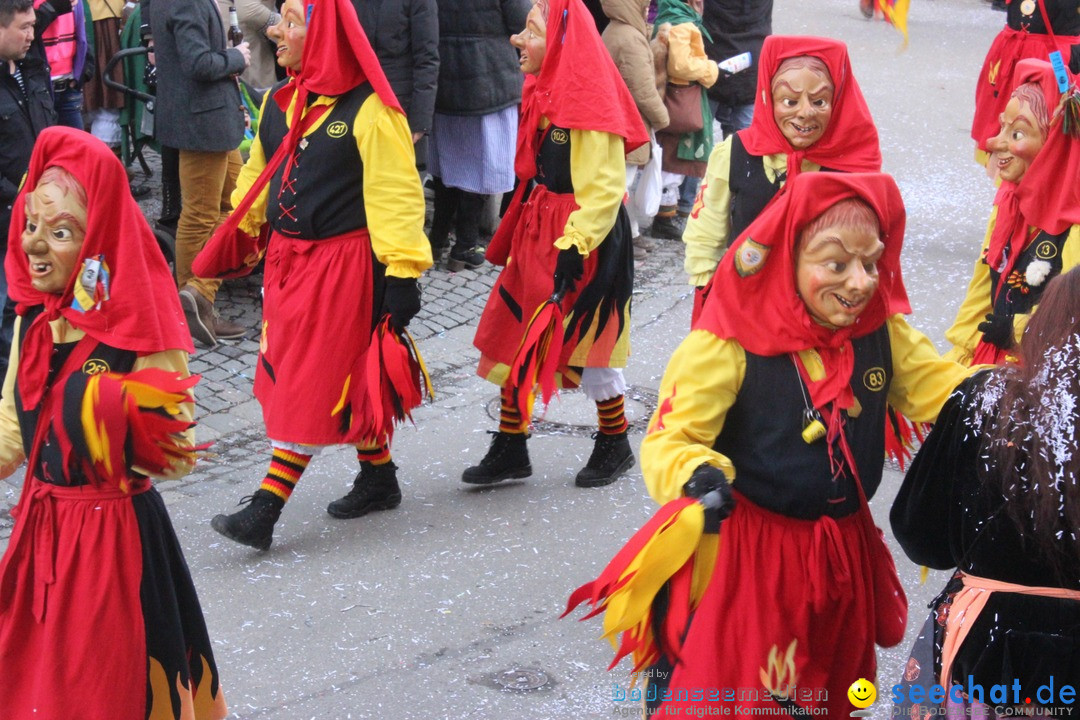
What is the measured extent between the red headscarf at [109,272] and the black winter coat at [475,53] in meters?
4.71

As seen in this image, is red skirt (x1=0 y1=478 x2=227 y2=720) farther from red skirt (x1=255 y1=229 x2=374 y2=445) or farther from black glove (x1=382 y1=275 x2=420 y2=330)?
black glove (x1=382 y1=275 x2=420 y2=330)

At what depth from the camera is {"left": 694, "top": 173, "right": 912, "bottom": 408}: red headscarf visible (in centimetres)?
318

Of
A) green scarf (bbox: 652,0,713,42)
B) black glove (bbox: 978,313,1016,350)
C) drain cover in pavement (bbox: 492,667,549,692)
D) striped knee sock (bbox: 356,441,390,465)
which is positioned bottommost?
drain cover in pavement (bbox: 492,667,549,692)

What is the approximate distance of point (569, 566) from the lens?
5.15 m

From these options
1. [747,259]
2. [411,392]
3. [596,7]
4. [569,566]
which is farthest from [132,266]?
[596,7]

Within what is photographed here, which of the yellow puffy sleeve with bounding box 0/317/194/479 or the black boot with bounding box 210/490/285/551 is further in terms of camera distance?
the black boot with bounding box 210/490/285/551

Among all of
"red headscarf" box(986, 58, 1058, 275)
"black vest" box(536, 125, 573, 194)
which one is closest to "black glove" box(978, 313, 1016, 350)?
"red headscarf" box(986, 58, 1058, 275)

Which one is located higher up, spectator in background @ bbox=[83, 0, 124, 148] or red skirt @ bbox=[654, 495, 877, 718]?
spectator in background @ bbox=[83, 0, 124, 148]

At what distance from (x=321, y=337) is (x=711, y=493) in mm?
2373

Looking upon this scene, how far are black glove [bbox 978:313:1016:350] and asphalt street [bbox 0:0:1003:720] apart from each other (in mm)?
963

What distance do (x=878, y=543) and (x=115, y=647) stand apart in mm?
1846

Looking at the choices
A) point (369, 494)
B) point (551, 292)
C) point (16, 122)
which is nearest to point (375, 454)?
point (369, 494)

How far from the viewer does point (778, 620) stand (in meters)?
3.17

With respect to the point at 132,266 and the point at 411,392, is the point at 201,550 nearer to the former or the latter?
the point at 411,392
